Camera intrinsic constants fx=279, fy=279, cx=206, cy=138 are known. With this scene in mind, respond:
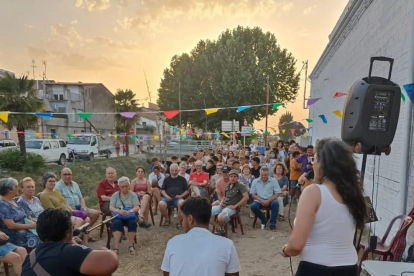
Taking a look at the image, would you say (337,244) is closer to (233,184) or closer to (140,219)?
(233,184)

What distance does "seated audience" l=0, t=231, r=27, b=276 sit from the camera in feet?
10.3

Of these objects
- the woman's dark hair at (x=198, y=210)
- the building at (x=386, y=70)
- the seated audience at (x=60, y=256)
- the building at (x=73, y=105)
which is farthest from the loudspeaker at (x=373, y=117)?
the building at (x=73, y=105)

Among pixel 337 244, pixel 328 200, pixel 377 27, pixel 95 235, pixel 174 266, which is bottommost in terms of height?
pixel 95 235

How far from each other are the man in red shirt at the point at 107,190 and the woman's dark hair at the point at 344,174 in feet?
14.3

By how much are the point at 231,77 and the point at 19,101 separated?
14.2m

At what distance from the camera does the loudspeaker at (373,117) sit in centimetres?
285

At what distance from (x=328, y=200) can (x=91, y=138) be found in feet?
65.2

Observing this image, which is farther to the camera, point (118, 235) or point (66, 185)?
point (66, 185)

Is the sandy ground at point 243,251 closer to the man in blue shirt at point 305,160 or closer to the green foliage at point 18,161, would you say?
the man in blue shirt at point 305,160

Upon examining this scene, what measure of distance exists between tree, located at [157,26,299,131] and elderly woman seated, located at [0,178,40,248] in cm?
1845

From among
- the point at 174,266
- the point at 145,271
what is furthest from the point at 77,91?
the point at 174,266

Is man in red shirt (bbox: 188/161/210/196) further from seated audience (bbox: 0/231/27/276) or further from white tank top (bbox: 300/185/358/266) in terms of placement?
white tank top (bbox: 300/185/358/266)

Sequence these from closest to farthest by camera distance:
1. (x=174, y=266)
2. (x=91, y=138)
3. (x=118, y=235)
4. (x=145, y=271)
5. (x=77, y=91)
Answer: (x=174, y=266), (x=145, y=271), (x=118, y=235), (x=91, y=138), (x=77, y=91)

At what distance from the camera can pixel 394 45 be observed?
13.6 feet
